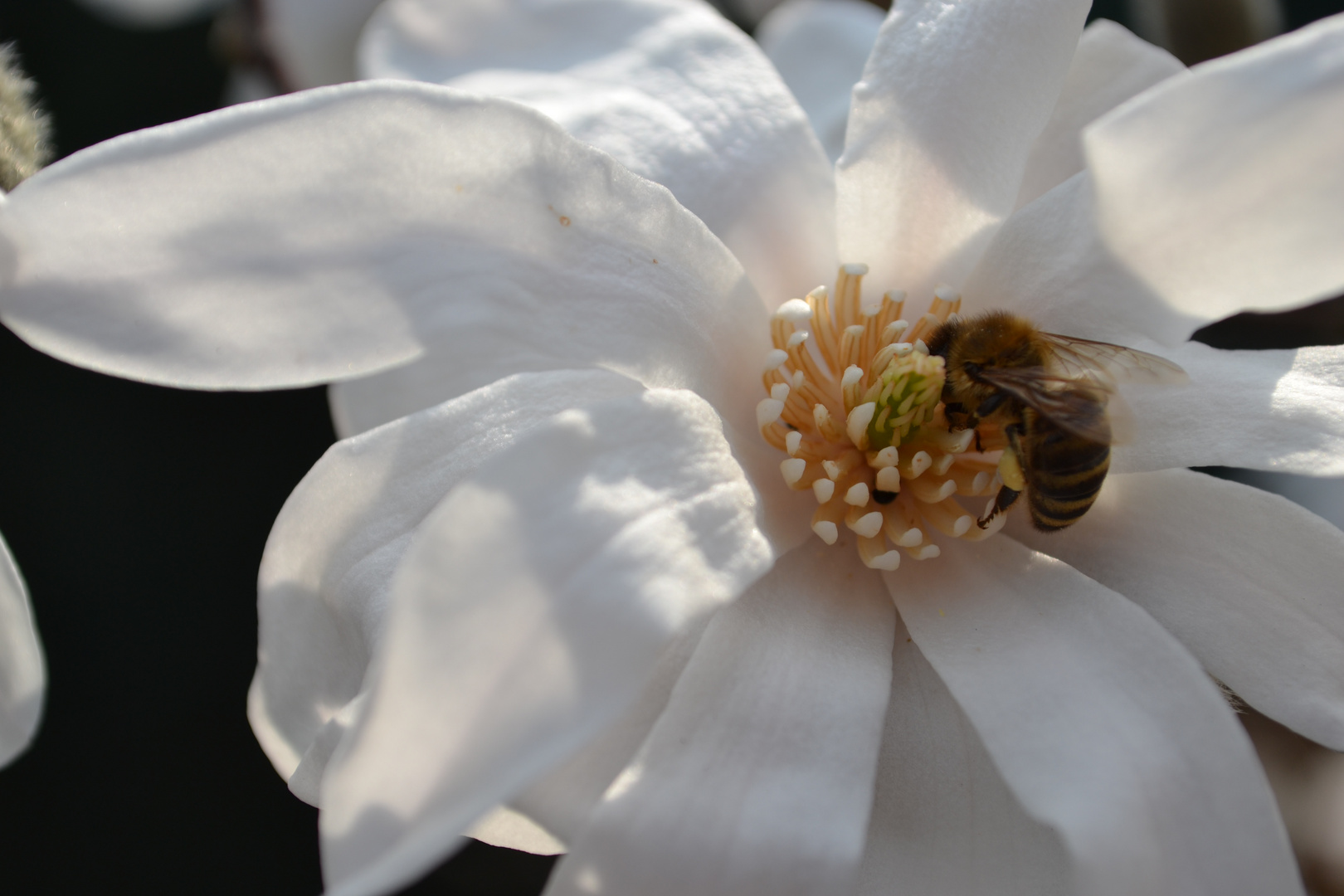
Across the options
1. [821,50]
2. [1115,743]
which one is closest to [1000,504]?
[1115,743]

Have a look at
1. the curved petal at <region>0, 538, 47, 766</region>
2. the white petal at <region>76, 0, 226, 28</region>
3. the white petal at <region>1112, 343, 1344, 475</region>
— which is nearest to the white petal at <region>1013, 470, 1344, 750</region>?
the white petal at <region>1112, 343, 1344, 475</region>

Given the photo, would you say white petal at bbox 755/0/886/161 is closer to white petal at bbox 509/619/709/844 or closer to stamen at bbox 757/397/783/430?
stamen at bbox 757/397/783/430

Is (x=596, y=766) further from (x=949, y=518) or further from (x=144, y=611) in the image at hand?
(x=144, y=611)

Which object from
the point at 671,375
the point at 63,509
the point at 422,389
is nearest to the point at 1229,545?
the point at 671,375

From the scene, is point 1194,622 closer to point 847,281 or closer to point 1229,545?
point 1229,545

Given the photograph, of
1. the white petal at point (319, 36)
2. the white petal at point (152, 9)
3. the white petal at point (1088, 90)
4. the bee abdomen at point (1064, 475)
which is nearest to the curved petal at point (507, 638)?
the bee abdomen at point (1064, 475)

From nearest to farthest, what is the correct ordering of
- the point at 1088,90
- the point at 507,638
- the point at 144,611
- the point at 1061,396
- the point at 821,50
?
the point at 507,638 < the point at 1061,396 < the point at 1088,90 < the point at 821,50 < the point at 144,611
